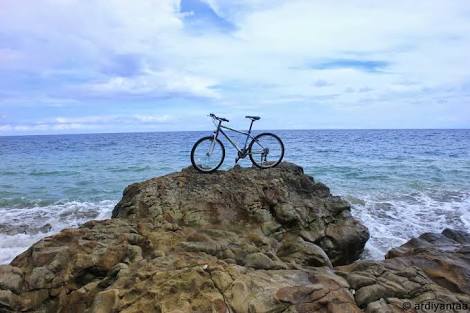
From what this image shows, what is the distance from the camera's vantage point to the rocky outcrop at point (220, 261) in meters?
5.20

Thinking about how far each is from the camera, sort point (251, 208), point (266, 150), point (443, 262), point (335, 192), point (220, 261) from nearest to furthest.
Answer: point (220, 261) → point (443, 262) → point (251, 208) → point (266, 150) → point (335, 192)

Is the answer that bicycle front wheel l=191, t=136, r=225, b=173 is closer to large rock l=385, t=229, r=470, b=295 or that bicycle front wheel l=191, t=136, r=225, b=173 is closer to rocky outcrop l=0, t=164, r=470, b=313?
rocky outcrop l=0, t=164, r=470, b=313

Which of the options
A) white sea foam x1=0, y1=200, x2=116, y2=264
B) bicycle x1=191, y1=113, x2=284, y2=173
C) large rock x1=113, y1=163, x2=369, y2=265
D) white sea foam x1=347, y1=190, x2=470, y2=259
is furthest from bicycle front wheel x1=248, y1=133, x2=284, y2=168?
white sea foam x1=0, y1=200, x2=116, y2=264

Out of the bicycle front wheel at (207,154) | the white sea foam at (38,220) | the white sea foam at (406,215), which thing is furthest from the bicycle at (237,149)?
the white sea foam at (38,220)

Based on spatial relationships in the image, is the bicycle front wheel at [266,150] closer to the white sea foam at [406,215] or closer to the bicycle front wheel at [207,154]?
the bicycle front wheel at [207,154]

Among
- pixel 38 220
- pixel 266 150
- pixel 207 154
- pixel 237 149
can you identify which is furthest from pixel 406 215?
pixel 38 220

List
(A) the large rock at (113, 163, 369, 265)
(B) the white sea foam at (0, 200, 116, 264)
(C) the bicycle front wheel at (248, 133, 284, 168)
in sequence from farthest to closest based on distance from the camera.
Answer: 1. (B) the white sea foam at (0, 200, 116, 264)
2. (C) the bicycle front wheel at (248, 133, 284, 168)
3. (A) the large rock at (113, 163, 369, 265)

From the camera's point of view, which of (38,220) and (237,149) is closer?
(237,149)

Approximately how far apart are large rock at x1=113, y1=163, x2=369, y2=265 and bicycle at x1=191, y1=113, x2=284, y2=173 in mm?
316

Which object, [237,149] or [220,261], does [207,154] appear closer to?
[237,149]

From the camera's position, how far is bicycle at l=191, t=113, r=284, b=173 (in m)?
9.88

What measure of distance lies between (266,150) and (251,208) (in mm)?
Answer: 2198

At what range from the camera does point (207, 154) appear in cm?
994

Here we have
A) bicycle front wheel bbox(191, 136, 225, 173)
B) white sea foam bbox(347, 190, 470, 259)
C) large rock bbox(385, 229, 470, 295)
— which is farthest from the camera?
white sea foam bbox(347, 190, 470, 259)
